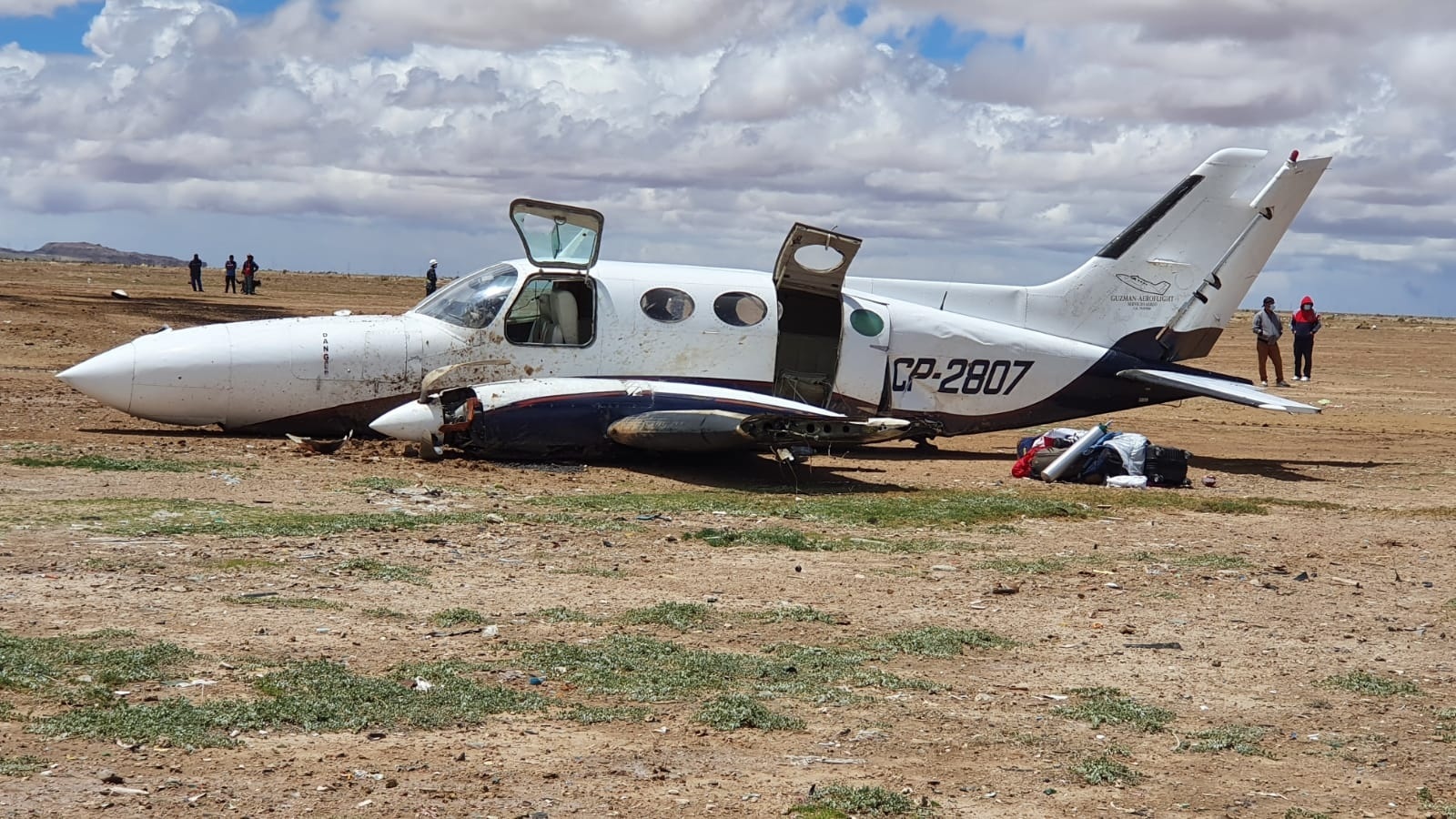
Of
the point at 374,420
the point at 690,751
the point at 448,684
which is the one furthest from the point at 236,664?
the point at 374,420

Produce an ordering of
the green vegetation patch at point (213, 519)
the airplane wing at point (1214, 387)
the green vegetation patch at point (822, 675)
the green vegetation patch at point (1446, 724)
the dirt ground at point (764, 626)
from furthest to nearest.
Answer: the airplane wing at point (1214, 387) → the green vegetation patch at point (213, 519) → the green vegetation patch at point (822, 675) → the green vegetation patch at point (1446, 724) → the dirt ground at point (764, 626)

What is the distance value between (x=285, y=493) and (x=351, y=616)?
456 cm

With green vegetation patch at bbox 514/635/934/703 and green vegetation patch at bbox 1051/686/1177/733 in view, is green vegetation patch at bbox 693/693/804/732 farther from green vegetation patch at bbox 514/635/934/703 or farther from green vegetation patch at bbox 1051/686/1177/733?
green vegetation patch at bbox 1051/686/1177/733

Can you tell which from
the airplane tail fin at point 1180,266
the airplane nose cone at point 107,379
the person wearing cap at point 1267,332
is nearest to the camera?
the airplane nose cone at point 107,379

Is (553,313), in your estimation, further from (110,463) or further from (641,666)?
(641,666)

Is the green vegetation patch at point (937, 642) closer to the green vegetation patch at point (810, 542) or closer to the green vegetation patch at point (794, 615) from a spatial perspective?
the green vegetation patch at point (794, 615)

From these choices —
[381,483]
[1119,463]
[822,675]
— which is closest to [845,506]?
[1119,463]

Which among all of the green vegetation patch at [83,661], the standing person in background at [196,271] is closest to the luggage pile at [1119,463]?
the green vegetation patch at [83,661]

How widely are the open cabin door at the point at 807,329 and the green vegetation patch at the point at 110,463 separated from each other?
6101 millimetres

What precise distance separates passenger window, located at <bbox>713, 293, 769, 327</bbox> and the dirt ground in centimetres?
155

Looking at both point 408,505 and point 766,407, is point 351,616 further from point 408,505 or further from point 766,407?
point 766,407

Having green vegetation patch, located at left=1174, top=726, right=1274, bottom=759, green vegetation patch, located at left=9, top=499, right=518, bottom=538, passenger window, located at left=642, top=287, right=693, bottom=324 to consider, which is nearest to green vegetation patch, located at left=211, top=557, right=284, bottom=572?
green vegetation patch, located at left=9, top=499, right=518, bottom=538

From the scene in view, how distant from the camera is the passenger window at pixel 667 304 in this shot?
16.0 metres

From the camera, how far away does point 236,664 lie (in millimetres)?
7023
